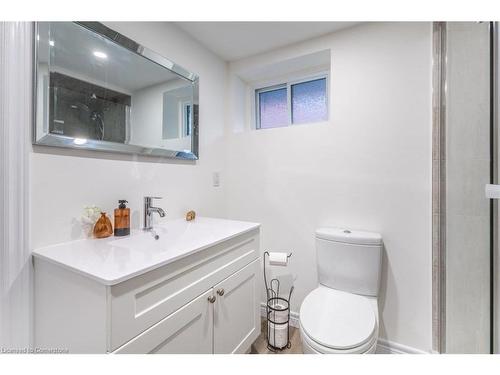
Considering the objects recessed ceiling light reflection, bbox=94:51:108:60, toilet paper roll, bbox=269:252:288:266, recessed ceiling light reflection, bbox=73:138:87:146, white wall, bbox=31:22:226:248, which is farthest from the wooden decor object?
recessed ceiling light reflection, bbox=94:51:108:60

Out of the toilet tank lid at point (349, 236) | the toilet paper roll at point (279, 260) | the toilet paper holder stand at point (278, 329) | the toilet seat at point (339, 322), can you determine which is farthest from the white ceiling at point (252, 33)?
the toilet paper holder stand at point (278, 329)

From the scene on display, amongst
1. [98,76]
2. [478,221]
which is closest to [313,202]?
[478,221]

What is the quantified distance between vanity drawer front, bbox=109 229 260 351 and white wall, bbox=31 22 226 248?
1.70 feet

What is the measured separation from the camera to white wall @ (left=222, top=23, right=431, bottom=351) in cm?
129

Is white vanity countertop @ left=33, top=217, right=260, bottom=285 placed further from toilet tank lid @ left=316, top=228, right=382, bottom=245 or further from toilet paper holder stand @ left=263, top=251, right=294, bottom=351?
toilet paper holder stand @ left=263, top=251, right=294, bottom=351

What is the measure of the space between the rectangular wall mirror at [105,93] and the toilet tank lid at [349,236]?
1.03 meters

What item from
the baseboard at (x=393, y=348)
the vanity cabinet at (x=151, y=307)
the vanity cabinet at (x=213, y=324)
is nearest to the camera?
the vanity cabinet at (x=151, y=307)

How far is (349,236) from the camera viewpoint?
132cm

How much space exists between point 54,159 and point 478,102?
1.80m

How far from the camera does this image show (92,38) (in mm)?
1033

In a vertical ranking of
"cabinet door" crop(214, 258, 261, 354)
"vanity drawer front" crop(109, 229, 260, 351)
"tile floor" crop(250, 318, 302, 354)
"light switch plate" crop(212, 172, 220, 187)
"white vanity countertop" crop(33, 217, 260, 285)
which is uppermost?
"light switch plate" crop(212, 172, 220, 187)

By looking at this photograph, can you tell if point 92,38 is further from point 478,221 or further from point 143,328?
point 478,221

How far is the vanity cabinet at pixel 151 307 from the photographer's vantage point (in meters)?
0.64

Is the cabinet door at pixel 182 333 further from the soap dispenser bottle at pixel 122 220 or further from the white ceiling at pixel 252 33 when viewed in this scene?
the white ceiling at pixel 252 33
